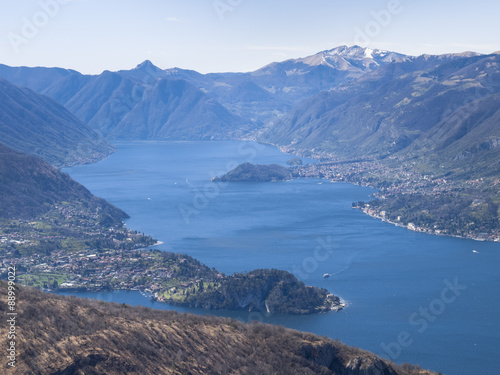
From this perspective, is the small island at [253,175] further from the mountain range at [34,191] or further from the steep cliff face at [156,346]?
the steep cliff face at [156,346]

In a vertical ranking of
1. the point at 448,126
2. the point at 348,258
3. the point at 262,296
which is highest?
the point at 448,126

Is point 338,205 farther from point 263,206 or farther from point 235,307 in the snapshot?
point 235,307

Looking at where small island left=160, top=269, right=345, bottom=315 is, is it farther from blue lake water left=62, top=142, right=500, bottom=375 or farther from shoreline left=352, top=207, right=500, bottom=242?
shoreline left=352, top=207, right=500, bottom=242

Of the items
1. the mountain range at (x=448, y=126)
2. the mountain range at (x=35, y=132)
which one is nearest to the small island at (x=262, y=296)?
the mountain range at (x=448, y=126)

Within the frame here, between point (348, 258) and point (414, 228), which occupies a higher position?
→ point (414, 228)

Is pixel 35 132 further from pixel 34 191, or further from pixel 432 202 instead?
pixel 432 202

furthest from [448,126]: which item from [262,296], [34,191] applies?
[262,296]
